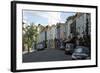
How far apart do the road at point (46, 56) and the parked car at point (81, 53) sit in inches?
2.5

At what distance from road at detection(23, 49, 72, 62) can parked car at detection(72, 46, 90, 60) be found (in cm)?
6

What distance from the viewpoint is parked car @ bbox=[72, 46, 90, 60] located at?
1.98 meters

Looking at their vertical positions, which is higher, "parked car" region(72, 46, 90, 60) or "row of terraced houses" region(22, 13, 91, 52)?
"row of terraced houses" region(22, 13, 91, 52)

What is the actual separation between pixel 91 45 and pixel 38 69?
562 mm

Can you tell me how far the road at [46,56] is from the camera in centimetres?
183

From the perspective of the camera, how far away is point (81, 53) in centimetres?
A: 201

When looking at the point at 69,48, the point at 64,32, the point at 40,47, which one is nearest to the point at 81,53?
the point at 69,48

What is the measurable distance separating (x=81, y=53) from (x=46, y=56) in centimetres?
35

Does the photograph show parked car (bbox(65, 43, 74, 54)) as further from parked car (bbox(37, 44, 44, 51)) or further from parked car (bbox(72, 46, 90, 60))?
parked car (bbox(37, 44, 44, 51))

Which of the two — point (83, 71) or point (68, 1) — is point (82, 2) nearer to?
point (68, 1)

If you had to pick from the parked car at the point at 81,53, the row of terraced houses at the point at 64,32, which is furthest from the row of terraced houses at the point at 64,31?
the parked car at the point at 81,53

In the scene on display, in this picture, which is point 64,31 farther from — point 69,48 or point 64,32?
point 69,48

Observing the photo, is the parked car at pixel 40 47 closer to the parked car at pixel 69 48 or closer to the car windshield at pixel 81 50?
the parked car at pixel 69 48

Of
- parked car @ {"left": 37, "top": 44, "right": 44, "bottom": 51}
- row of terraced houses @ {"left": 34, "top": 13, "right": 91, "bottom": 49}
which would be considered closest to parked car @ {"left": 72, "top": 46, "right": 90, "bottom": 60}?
row of terraced houses @ {"left": 34, "top": 13, "right": 91, "bottom": 49}
